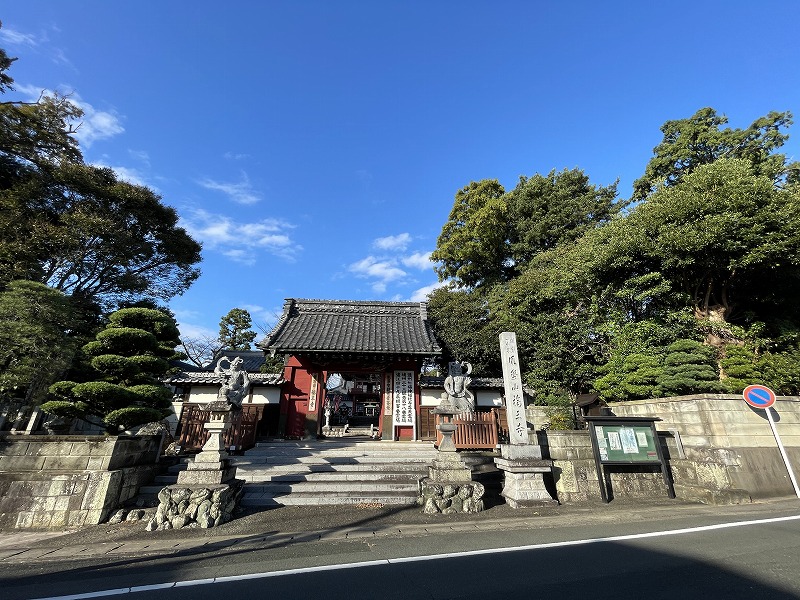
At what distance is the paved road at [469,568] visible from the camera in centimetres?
340

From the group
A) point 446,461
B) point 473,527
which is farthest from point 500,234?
point 473,527

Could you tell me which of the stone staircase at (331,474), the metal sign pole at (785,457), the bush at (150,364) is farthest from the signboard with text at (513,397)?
the bush at (150,364)

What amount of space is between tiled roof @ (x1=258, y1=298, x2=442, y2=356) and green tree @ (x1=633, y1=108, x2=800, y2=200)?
45.7 feet

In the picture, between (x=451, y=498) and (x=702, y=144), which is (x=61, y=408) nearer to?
(x=451, y=498)

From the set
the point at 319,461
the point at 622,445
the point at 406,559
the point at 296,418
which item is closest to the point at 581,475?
the point at 622,445

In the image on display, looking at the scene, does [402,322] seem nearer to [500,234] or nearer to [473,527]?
[500,234]

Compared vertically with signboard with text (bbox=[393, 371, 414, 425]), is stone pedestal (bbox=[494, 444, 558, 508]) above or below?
below

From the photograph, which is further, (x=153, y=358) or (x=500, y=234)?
(x=500, y=234)

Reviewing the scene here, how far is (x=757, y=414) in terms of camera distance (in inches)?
318

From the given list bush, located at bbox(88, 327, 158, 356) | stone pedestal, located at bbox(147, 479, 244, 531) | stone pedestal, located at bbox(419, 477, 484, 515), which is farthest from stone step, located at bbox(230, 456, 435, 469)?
bush, located at bbox(88, 327, 158, 356)

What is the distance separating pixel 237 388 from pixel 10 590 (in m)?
4.77

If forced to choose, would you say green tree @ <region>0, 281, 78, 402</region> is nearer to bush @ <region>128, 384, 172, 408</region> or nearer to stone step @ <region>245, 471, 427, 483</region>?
bush @ <region>128, 384, 172, 408</region>

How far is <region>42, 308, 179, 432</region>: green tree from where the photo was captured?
718cm

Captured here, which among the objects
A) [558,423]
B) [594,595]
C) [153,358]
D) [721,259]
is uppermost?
[721,259]
